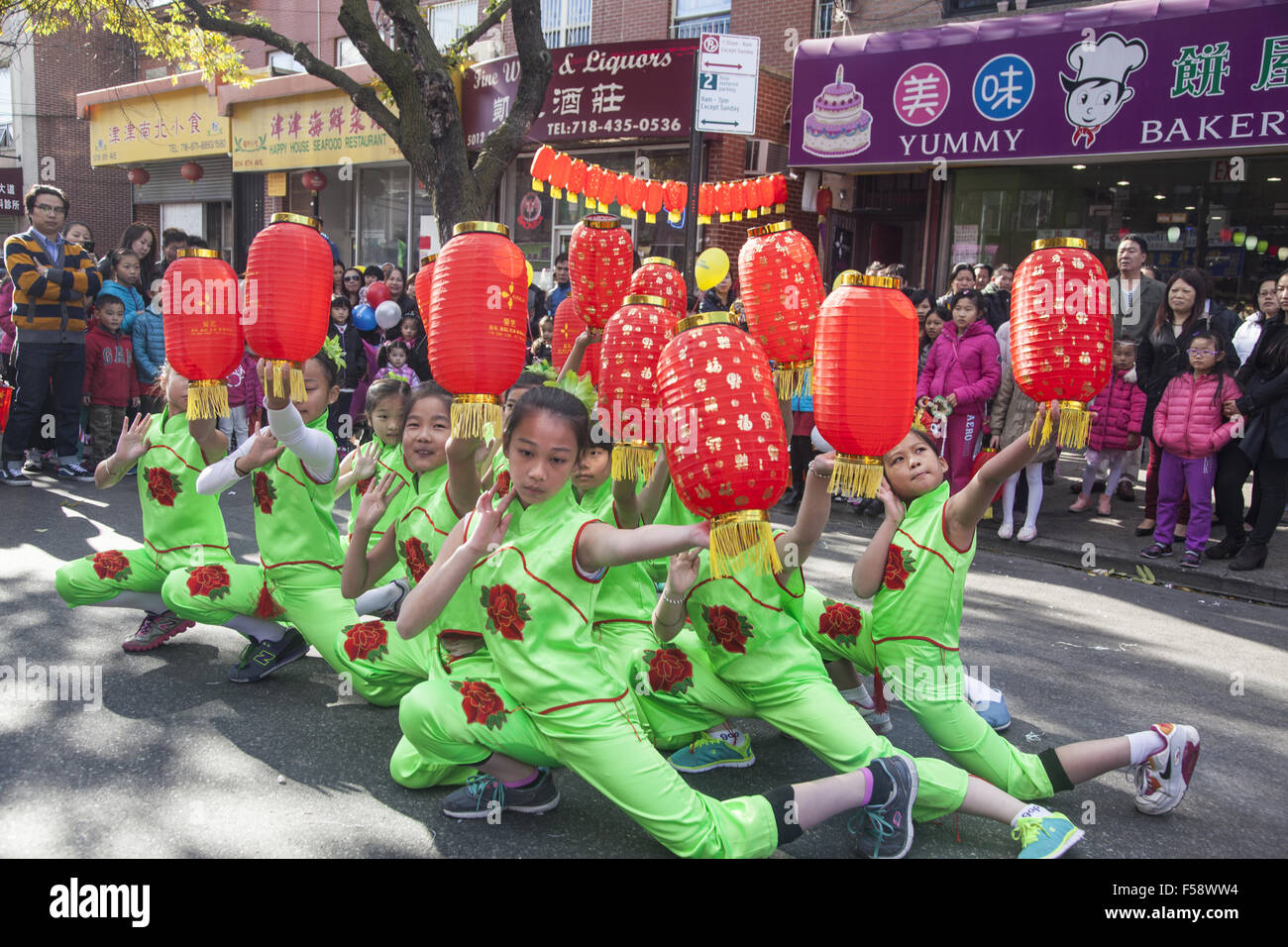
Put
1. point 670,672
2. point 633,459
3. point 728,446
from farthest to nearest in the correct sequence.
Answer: point 670,672 → point 633,459 → point 728,446

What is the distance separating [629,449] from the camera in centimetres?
274

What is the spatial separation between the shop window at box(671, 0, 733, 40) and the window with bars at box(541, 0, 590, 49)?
163 centimetres

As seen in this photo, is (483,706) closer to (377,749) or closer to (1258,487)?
(377,749)

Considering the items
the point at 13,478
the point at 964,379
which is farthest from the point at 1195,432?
the point at 13,478

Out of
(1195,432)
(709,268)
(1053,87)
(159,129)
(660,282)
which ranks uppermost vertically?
(159,129)

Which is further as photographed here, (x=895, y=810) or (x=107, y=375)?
(x=107, y=375)

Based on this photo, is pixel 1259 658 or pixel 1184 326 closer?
pixel 1259 658

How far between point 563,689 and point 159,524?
237cm

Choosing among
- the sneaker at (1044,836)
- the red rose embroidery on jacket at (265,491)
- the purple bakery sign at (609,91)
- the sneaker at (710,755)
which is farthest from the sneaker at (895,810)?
the purple bakery sign at (609,91)

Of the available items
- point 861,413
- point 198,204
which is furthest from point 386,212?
point 861,413

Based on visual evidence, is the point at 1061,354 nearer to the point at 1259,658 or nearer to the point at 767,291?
the point at 767,291

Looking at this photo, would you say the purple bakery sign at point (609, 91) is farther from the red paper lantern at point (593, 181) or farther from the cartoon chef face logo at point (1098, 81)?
the red paper lantern at point (593, 181)

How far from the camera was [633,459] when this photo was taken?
9.00 ft
